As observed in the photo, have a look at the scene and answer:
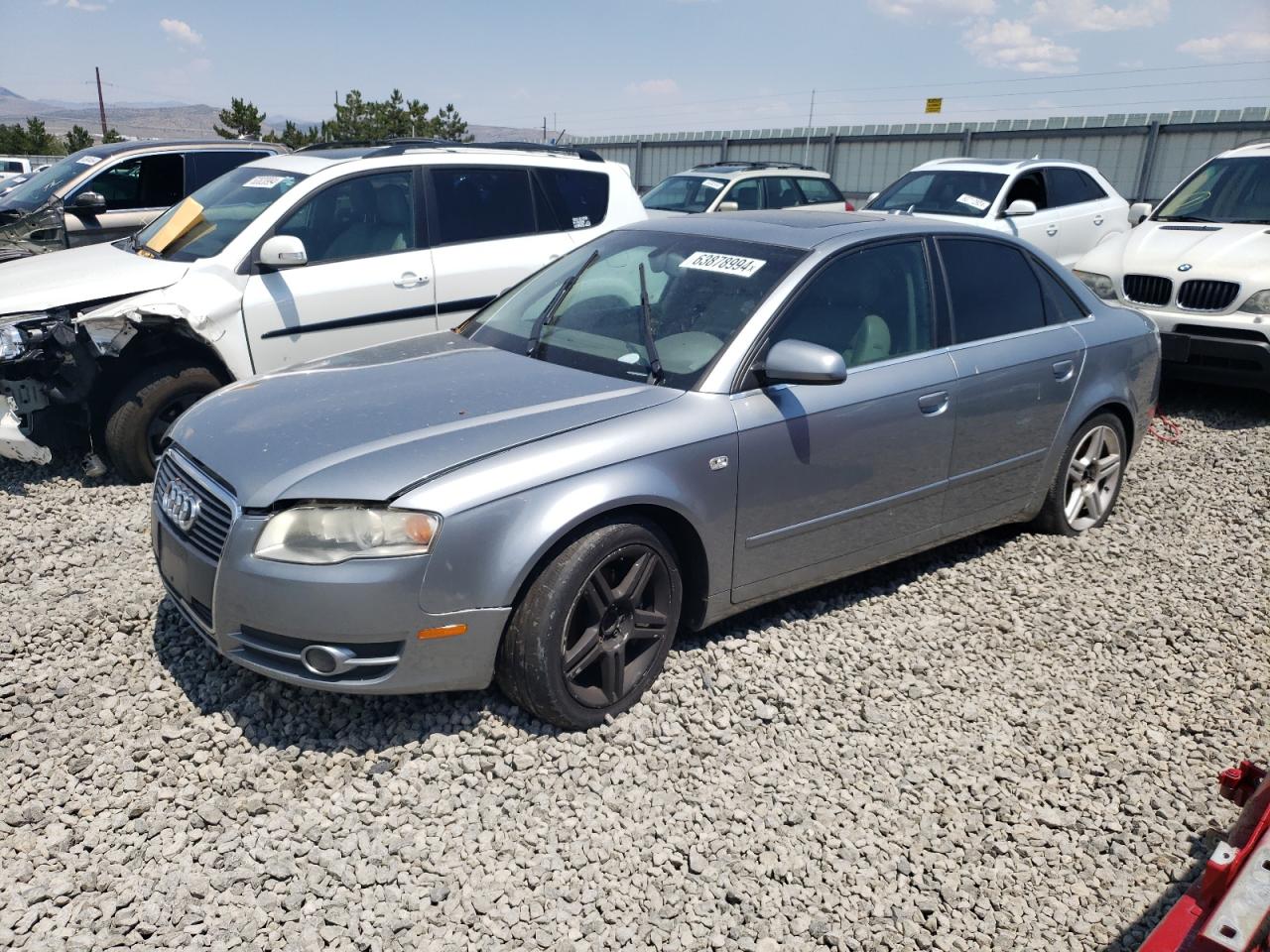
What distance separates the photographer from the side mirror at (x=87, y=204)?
27.6ft

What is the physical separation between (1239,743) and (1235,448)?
3.98m

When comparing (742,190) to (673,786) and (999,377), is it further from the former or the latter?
(673,786)

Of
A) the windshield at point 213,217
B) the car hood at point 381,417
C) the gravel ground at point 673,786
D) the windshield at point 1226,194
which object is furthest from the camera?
the windshield at point 1226,194

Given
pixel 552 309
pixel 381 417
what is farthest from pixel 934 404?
pixel 381 417

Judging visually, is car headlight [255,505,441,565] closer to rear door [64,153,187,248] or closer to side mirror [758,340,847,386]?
side mirror [758,340,847,386]

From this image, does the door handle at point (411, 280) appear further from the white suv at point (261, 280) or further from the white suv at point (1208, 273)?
the white suv at point (1208, 273)

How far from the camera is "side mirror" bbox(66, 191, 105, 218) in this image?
8422mm

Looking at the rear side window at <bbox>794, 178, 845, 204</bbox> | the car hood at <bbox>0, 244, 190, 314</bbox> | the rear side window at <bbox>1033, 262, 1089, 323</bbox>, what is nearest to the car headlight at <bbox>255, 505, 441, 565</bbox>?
the car hood at <bbox>0, 244, 190, 314</bbox>

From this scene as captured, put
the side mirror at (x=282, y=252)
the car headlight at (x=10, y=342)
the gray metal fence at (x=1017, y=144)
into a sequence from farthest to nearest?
the gray metal fence at (x=1017, y=144) < the side mirror at (x=282, y=252) < the car headlight at (x=10, y=342)

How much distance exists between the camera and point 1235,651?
4133 mm

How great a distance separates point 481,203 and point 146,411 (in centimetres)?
252

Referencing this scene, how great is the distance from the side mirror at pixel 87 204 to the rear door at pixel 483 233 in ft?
12.8

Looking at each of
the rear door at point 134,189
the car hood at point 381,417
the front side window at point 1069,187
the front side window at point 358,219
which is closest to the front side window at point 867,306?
the car hood at point 381,417

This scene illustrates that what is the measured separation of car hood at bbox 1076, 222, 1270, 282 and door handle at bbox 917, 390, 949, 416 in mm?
4446
